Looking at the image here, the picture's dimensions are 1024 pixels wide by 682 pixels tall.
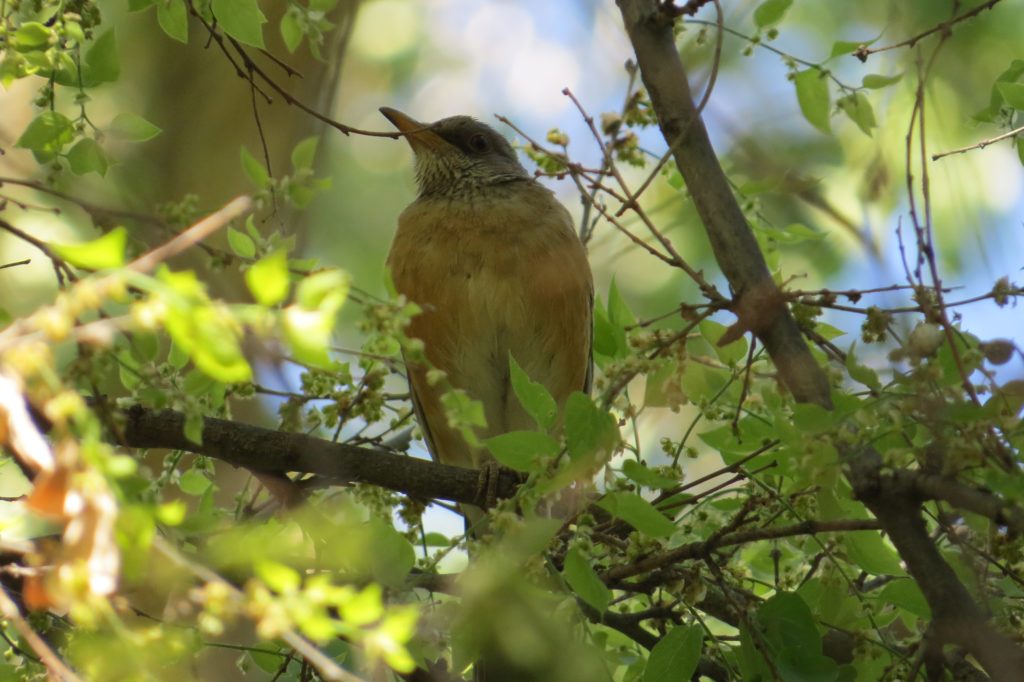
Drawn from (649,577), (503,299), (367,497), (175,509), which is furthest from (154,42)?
(175,509)

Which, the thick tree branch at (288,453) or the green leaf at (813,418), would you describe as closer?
the green leaf at (813,418)

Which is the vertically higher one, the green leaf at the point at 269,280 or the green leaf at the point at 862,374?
the green leaf at the point at 862,374

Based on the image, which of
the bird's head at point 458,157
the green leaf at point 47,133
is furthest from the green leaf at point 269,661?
the bird's head at point 458,157

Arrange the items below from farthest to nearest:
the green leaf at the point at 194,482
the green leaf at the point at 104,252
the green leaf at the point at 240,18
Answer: the green leaf at the point at 194,482 → the green leaf at the point at 240,18 → the green leaf at the point at 104,252

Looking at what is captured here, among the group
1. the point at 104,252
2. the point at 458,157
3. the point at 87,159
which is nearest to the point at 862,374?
the point at 104,252

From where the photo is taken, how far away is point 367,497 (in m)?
3.75

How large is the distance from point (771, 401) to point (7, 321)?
1.91m

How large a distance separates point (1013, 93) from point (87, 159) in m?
2.73

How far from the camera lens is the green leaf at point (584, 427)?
263cm

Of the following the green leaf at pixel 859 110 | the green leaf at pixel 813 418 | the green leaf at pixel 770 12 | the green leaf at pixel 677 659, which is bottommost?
the green leaf at pixel 677 659

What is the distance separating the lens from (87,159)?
314 cm

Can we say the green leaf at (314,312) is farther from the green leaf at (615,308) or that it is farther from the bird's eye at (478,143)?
the bird's eye at (478,143)

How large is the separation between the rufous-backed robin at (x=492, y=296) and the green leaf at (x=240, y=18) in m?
2.18

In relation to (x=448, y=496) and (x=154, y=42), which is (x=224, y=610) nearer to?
(x=448, y=496)
